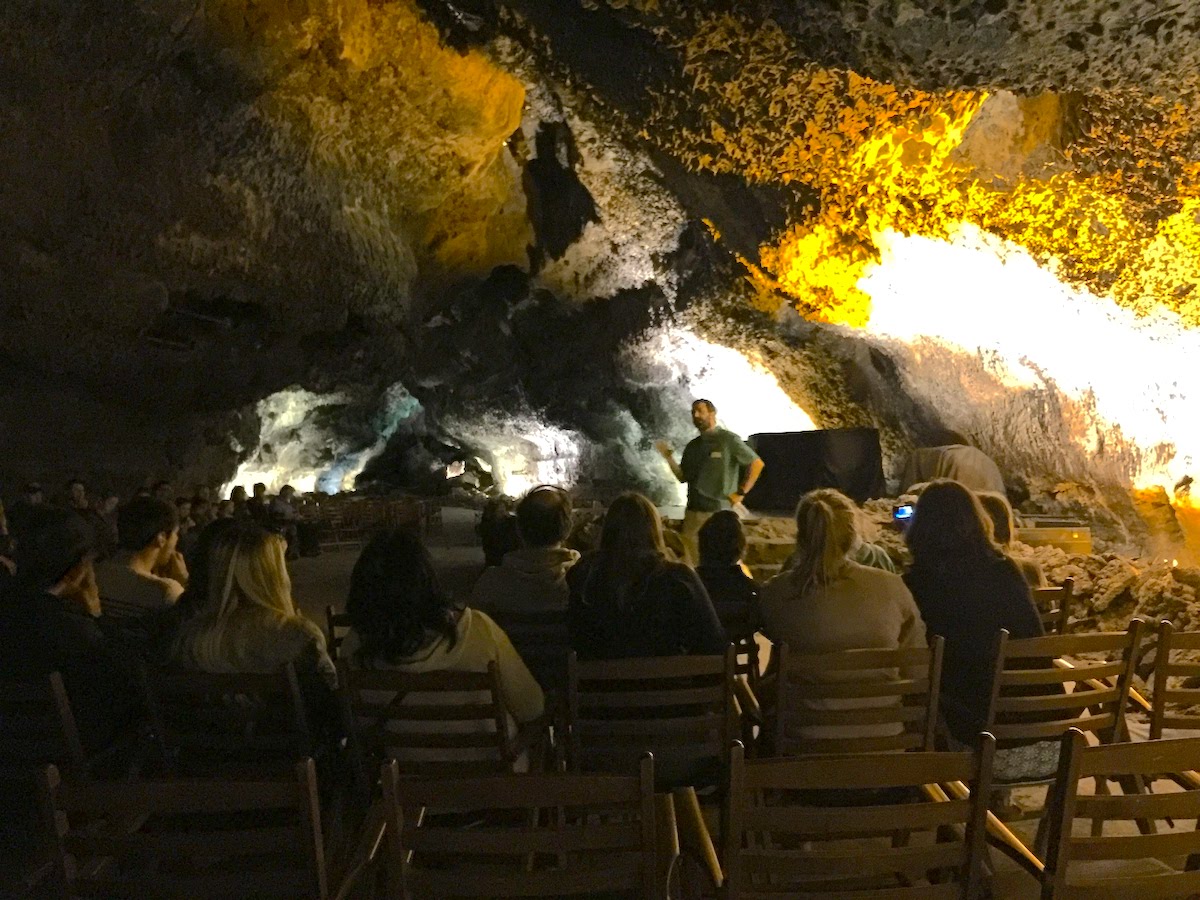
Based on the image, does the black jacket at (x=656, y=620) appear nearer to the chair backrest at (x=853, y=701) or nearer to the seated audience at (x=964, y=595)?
the chair backrest at (x=853, y=701)

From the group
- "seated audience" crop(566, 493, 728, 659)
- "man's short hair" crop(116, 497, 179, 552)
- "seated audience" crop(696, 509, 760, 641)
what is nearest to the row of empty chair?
"seated audience" crop(566, 493, 728, 659)

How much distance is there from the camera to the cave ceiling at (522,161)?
4.25 metres

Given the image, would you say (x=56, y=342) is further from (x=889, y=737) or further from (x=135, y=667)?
(x=889, y=737)

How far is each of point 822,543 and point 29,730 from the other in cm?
224

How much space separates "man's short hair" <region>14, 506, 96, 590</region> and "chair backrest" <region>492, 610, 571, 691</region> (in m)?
1.35

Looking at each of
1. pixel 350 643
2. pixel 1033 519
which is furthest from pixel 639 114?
pixel 350 643

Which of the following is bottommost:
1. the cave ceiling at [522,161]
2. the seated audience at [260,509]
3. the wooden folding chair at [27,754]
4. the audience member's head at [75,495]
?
the seated audience at [260,509]

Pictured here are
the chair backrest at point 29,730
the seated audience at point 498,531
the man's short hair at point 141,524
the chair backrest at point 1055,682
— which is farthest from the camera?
the seated audience at point 498,531

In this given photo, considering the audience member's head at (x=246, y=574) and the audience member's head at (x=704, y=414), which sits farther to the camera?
the audience member's head at (x=704, y=414)

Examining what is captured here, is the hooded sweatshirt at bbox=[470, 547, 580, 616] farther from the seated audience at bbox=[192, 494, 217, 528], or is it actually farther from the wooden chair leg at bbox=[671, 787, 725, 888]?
the seated audience at bbox=[192, 494, 217, 528]

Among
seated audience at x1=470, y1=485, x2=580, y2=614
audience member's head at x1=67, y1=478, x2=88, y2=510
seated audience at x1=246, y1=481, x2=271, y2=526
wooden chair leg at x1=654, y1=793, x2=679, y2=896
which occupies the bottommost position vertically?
seated audience at x1=246, y1=481, x2=271, y2=526

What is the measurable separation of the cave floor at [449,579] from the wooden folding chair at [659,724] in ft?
2.48

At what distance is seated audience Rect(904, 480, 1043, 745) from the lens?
255 cm

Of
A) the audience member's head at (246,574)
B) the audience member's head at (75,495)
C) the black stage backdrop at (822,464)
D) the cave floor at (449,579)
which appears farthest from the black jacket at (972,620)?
the audience member's head at (75,495)
